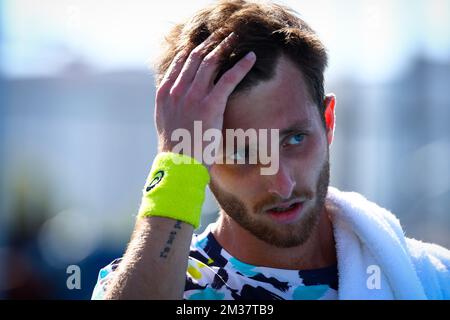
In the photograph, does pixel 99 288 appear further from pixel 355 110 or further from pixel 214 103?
pixel 355 110

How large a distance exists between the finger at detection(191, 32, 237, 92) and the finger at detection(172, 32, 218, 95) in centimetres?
2

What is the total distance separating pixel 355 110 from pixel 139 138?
91.4 inches

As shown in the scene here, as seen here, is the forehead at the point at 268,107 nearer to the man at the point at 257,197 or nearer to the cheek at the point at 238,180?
the man at the point at 257,197

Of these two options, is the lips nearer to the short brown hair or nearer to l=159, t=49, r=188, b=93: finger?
the short brown hair

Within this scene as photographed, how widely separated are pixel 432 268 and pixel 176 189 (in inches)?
33.1

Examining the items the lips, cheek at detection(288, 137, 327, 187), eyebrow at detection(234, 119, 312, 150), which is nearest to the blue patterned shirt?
the lips

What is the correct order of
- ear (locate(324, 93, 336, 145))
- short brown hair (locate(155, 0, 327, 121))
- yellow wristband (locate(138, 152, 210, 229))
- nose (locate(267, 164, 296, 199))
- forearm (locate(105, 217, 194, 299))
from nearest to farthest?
forearm (locate(105, 217, 194, 299)) < yellow wristband (locate(138, 152, 210, 229)) < nose (locate(267, 164, 296, 199)) < short brown hair (locate(155, 0, 327, 121)) < ear (locate(324, 93, 336, 145))

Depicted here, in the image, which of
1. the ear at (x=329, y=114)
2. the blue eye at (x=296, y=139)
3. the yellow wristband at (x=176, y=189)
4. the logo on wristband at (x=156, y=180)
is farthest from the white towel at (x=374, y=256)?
the logo on wristband at (x=156, y=180)

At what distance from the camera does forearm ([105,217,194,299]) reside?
6.47 feet

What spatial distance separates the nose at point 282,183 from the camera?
218 cm

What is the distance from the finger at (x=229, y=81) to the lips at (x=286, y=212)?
36cm

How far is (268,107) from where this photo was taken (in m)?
2.25

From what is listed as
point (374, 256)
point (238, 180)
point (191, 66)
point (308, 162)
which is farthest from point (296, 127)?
point (374, 256)
